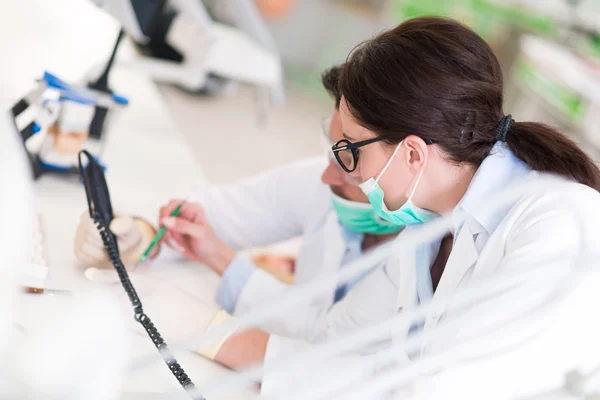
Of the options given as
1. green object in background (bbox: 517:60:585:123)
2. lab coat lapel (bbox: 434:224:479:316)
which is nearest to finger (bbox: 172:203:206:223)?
lab coat lapel (bbox: 434:224:479:316)

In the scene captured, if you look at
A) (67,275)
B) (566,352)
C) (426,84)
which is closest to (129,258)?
(67,275)

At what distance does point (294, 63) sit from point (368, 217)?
426 cm

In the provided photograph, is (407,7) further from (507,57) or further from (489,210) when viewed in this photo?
(489,210)

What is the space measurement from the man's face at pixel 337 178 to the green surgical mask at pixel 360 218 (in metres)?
0.01

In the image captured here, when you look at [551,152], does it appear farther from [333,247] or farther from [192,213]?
[192,213]

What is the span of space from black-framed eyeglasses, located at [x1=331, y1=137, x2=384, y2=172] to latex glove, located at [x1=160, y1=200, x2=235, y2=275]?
1.35 feet

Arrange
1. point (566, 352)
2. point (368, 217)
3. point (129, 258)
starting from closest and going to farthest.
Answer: point (566, 352) → point (129, 258) → point (368, 217)

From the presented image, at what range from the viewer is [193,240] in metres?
1.35

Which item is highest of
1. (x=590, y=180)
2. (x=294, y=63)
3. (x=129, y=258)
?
(x=590, y=180)

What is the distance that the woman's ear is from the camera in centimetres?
98

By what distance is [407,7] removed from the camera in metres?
4.40

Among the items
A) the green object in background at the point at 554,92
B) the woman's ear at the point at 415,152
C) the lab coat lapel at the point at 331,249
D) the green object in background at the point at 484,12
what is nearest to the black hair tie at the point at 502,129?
the woman's ear at the point at 415,152

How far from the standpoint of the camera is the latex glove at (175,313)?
3.45 ft

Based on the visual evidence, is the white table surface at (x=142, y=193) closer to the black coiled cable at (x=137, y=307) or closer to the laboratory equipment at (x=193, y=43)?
the black coiled cable at (x=137, y=307)
